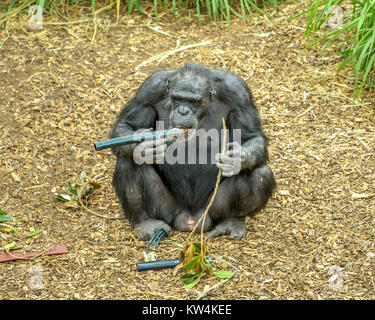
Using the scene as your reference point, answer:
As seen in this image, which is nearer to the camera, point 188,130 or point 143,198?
point 188,130

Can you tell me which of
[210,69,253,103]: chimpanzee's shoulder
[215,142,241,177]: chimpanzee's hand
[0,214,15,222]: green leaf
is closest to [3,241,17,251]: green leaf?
[0,214,15,222]: green leaf

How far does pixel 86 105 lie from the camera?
679cm

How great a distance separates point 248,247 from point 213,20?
3.72 meters

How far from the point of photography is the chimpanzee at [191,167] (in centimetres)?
511

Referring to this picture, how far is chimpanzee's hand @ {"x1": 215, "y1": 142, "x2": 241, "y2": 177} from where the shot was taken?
4.93 m

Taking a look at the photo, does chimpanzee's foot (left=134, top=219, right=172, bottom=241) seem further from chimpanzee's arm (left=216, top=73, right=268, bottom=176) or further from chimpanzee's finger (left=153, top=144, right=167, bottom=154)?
chimpanzee's arm (left=216, top=73, right=268, bottom=176)

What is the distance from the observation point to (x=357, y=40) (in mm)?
6688

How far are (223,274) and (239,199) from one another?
764mm

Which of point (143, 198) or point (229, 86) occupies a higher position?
point (229, 86)

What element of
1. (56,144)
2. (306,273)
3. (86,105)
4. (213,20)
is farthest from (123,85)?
(306,273)

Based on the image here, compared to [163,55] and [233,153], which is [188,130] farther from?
[163,55]

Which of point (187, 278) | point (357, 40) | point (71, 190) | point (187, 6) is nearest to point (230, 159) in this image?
point (187, 278)

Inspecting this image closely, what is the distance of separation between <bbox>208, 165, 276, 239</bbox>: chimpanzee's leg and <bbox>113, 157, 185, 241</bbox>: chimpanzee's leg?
1.16 ft

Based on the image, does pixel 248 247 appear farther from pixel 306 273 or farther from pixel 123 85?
pixel 123 85
